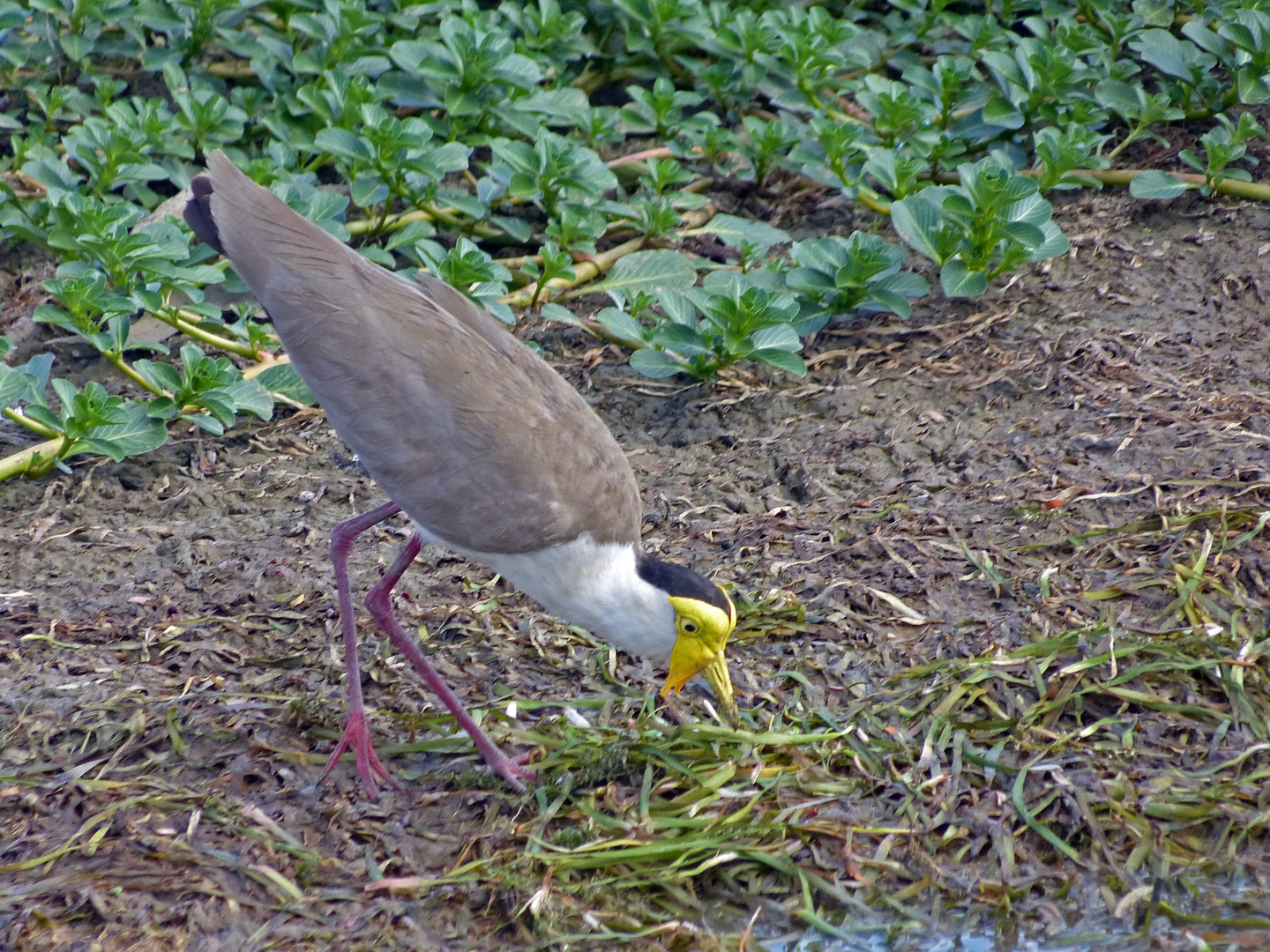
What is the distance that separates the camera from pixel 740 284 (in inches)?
214

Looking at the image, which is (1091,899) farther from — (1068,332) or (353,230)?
(353,230)

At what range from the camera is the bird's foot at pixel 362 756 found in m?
3.67

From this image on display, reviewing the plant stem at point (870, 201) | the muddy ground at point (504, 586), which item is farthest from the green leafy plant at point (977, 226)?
the plant stem at point (870, 201)

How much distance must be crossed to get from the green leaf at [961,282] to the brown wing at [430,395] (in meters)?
1.95

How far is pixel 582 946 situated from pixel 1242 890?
1.71 m

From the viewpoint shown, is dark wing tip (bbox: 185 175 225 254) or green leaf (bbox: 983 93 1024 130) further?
green leaf (bbox: 983 93 1024 130)

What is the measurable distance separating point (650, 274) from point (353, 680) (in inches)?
102

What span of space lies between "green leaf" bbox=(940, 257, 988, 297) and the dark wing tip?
290cm

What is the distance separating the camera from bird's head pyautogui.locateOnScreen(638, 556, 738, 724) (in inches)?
146

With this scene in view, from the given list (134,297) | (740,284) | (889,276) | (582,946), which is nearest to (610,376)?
(740,284)

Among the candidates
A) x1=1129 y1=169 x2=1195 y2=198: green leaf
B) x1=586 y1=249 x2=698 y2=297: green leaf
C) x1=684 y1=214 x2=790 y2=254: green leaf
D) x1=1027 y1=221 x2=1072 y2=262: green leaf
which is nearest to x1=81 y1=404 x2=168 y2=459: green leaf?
x1=586 y1=249 x2=698 y2=297: green leaf

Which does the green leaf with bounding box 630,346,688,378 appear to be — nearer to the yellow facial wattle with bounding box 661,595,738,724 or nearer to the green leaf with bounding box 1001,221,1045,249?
the green leaf with bounding box 1001,221,1045,249

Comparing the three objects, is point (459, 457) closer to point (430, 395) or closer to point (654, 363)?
point (430, 395)

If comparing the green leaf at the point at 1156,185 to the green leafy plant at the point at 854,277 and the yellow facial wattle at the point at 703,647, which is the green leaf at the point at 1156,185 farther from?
the yellow facial wattle at the point at 703,647
